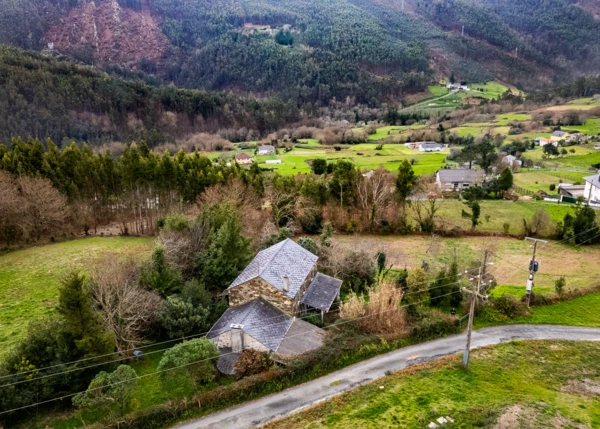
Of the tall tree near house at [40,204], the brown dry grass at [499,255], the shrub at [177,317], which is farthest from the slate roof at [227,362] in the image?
the tall tree near house at [40,204]

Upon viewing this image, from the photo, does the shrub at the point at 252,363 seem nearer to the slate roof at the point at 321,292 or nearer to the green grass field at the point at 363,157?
the slate roof at the point at 321,292

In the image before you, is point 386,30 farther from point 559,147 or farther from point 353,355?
point 353,355

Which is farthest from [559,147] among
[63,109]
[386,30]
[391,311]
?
[386,30]

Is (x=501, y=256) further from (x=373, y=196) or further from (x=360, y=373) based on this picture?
(x=360, y=373)

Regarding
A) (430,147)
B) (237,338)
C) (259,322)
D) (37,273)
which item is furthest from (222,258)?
(430,147)

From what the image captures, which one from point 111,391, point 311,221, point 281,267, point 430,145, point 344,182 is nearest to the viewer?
point 111,391

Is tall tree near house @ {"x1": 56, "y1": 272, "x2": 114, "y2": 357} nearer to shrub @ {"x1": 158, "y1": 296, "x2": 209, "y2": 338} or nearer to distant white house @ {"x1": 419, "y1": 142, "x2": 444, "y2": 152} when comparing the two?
shrub @ {"x1": 158, "y1": 296, "x2": 209, "y2": 338}

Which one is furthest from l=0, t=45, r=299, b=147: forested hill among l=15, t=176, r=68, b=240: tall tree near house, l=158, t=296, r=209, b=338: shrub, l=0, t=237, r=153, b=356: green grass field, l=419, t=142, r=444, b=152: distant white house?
l=158, t=296, r=209, b=338: shrub
